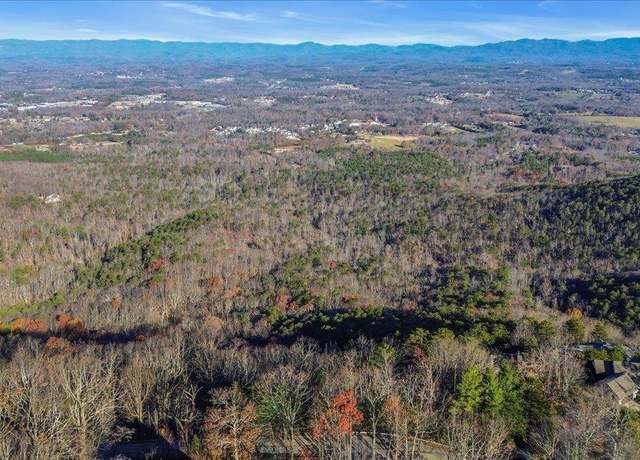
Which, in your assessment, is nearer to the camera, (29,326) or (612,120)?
(29,326)

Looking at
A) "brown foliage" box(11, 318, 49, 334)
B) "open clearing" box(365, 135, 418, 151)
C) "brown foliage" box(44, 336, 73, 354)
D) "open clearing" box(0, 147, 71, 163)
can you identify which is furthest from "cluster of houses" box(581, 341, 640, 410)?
"open clearing" box(0, 147, 71, 163)

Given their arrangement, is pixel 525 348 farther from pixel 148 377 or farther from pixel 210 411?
pixel 148 377

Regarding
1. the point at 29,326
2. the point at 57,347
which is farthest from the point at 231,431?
the point at 29,326

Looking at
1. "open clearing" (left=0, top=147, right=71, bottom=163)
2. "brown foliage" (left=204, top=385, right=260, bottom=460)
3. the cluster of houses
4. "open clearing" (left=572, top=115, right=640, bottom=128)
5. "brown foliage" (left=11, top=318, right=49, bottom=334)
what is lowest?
"brown foliage" (left=11, top=318, right=49, bottom=334)

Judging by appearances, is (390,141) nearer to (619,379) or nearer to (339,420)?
(619,379)

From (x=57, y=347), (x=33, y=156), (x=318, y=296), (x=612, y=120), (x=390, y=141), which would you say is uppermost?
(x=612, y=120)

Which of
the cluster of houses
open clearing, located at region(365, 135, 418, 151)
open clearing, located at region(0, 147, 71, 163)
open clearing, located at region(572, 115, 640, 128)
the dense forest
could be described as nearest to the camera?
the dense forest

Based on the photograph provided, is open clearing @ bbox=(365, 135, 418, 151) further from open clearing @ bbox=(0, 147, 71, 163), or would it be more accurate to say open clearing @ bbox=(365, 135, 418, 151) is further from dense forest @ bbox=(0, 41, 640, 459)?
open clearing @ bbox=(0, 147, 71, 163)

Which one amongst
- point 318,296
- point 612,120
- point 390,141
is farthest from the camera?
point 612,120

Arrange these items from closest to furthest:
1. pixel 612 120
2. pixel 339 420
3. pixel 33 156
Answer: pixel 339 420, pixel 33 156, pixel 612 120
